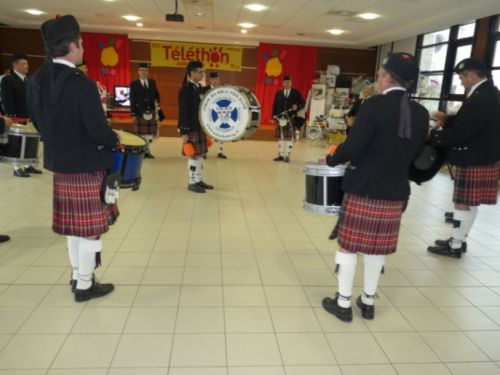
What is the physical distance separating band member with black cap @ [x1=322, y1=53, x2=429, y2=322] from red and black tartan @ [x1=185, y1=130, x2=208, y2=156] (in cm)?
299

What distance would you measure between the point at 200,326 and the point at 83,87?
1.45 m

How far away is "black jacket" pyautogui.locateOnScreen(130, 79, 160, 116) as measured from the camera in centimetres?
699

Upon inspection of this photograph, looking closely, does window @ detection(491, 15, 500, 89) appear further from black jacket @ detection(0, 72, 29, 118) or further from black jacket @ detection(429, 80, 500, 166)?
black jacket @ detection(0, 72, 29, 118)

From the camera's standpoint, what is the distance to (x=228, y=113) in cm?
461

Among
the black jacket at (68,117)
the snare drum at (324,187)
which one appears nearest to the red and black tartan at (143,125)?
the black jacket at (68,117)

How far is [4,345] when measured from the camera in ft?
6.85

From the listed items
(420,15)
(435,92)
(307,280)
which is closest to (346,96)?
(435,92)

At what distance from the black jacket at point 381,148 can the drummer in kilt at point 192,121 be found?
9.71ft

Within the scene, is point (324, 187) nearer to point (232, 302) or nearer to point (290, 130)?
point (232, 302)

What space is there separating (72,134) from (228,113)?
2.62m

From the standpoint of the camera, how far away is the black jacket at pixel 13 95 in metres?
5.12

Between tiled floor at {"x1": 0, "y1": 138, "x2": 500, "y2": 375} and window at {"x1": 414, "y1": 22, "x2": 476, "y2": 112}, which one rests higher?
window at {"x1": 414, "y1": 22, "x2": 476, "y2": 112}

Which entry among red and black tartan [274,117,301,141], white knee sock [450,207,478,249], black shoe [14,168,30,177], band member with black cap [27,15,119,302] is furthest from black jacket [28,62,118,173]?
red and black tartan [274,117,301,141]

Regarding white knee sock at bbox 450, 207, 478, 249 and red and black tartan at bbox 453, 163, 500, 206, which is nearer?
red and black tartan at bbox 453, 163, 500, 206
